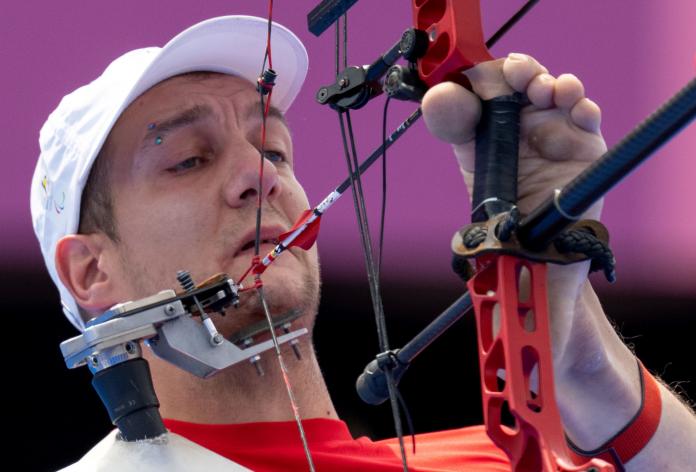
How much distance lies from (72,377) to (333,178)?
0.61 meters

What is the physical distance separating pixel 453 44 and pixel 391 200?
3.66ft

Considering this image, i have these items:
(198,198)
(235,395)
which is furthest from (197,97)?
(235,395)

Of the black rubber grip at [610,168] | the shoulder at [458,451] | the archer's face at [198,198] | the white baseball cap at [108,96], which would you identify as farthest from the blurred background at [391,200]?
the black rubber grip at [610,168]

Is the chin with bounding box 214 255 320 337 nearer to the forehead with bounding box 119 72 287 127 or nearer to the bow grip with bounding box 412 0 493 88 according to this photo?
the forehead with bounding box 119 72 287 127

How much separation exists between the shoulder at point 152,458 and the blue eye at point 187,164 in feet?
1.17

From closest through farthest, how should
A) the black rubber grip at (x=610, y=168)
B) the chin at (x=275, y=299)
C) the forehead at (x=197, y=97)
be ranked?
the black rubber grip at (x=610, y=168)
the chin at (x=275, y=299)
the forehead at (x=197, y=97)

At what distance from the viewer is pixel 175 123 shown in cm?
137

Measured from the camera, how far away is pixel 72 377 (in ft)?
6.29

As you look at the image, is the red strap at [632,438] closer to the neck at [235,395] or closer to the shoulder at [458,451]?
the shoulder at [458,451]

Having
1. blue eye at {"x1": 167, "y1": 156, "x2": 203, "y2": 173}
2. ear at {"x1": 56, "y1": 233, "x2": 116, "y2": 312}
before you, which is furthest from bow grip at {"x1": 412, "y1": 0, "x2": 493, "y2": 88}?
ear at {"x1": 56, "y1": 233, "x2": 116, "y2": 312}

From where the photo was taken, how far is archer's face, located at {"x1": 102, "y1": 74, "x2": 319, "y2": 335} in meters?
1.30

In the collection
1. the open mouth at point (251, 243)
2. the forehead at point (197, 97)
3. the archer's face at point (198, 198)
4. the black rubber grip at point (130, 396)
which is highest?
the forehead at point (197, 97)

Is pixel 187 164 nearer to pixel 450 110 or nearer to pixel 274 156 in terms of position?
pixel 274 156

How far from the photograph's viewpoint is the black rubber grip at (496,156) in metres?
0.83
